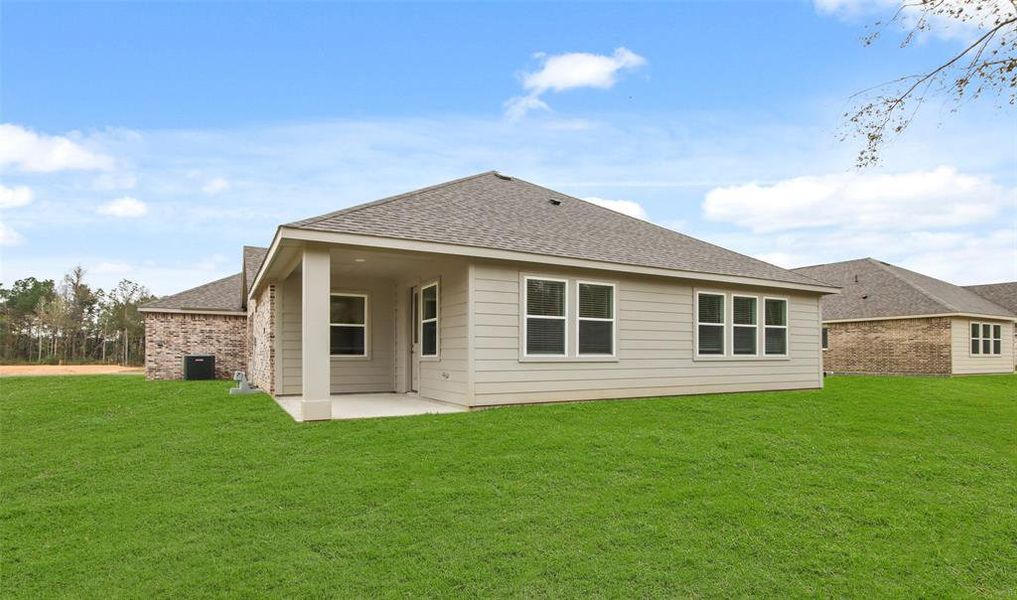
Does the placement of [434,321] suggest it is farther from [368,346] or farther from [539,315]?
[368,346]

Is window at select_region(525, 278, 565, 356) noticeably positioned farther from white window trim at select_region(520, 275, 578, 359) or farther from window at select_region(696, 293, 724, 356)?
window at select_region(696, 293, 724, 356)

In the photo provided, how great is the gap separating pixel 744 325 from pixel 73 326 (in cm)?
4308

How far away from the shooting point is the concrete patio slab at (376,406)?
8.52 m

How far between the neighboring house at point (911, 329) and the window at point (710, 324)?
45.9 ft

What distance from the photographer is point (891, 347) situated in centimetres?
2212

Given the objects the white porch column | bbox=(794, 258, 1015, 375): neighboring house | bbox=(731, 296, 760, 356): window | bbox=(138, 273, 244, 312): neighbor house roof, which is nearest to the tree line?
bbox=(138, 273, 244, 312): neighbor house roof

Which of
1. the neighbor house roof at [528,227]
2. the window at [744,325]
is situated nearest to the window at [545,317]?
the neighbor house roof at [528,227]

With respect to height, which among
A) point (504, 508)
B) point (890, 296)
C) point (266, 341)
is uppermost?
point (890, 296)

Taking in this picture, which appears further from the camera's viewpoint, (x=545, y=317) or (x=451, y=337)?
(x=545, y=317)

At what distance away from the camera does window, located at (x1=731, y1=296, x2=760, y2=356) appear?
40.6ft

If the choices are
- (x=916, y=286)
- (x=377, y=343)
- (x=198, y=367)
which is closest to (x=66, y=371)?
(x=198, y=367)

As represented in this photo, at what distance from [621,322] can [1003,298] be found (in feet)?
90.1

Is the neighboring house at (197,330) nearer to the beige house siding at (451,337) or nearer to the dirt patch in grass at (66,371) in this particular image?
the dirt patch in grass at (66,371)

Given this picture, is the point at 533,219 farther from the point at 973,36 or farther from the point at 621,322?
the point at 973,36
